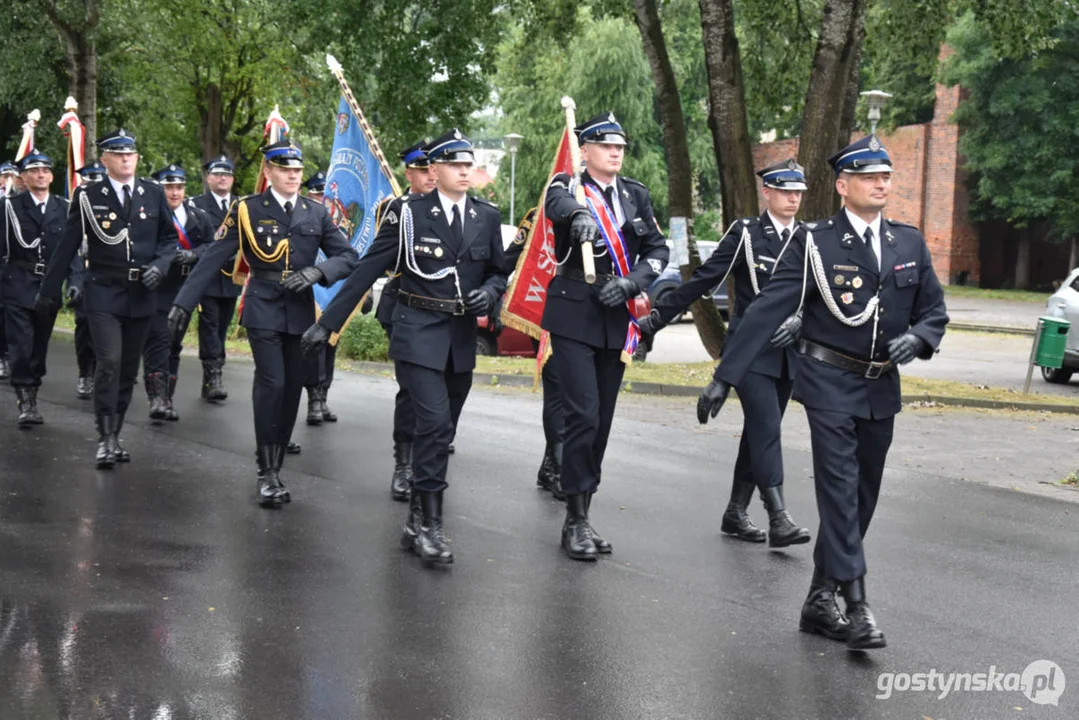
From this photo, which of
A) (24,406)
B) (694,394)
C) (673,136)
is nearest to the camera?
(24,406)

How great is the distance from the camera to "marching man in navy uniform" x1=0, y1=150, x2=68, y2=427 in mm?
12234

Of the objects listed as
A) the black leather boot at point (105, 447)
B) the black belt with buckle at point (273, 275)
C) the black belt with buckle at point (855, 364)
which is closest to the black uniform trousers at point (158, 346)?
the black leather boot at point (105, 447)

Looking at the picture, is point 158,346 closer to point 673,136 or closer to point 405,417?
point 405,417

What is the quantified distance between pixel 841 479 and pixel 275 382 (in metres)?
3.98

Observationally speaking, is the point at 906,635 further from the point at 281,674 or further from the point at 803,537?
the point at 281,674

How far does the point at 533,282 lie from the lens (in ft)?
29.6

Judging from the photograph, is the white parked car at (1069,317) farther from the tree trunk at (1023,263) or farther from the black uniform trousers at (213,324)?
the tree trunk at (1023,263)

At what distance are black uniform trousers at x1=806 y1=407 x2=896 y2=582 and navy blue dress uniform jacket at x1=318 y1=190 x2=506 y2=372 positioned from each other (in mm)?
2218

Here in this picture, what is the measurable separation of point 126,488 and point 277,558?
2.23 meters

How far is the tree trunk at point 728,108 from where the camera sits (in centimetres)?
1630

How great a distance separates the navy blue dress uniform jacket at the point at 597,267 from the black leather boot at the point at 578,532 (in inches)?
32.7

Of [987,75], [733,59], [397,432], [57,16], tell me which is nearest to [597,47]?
[987,75]

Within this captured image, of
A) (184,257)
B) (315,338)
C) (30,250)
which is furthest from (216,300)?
(315,338)

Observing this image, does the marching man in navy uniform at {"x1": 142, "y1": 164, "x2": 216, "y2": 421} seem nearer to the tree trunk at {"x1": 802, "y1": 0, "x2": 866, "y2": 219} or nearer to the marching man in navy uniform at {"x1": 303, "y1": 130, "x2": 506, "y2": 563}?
the marching man in navy uniform at {"x1": 303, "y1": 130, "x2": 506, "y2": 563}
